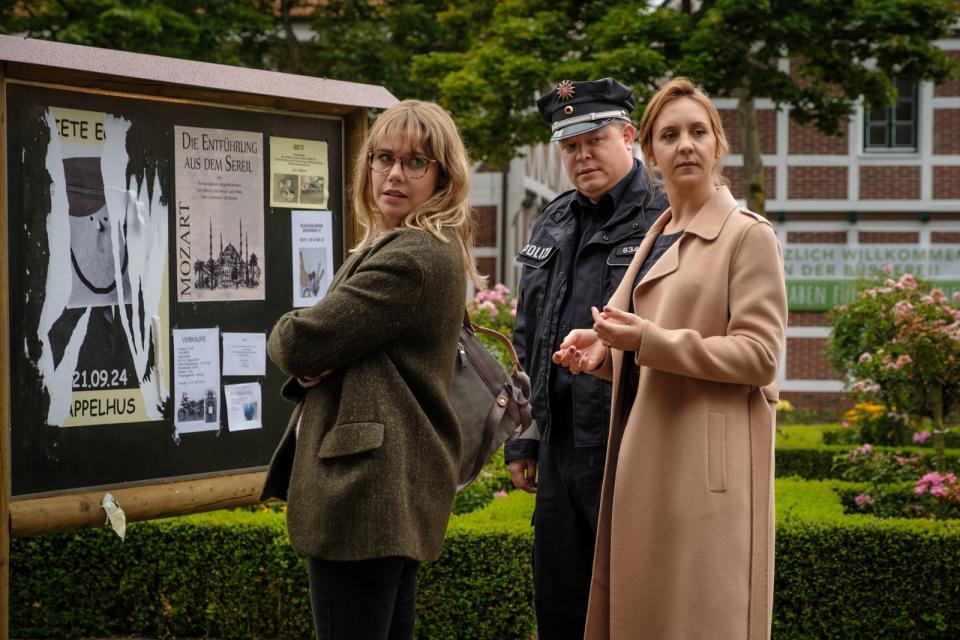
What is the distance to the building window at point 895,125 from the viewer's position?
21.6 m

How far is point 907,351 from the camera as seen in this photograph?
9.10 meters

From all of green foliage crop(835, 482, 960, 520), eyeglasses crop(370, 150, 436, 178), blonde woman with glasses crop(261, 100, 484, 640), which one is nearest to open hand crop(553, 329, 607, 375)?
blonde woman with glasses crop(261, 100, 484, 640)

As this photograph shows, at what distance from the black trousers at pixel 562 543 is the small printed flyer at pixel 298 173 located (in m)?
1.55

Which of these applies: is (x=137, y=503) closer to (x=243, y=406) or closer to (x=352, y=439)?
(x=243, y=406)

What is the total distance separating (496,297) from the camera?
10.9m

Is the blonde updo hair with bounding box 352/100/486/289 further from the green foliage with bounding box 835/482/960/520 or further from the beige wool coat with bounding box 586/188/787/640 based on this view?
the green foliage with bounding box 835/482/960/520

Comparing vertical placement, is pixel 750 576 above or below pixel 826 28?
below

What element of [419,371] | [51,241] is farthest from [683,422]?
[51,241]

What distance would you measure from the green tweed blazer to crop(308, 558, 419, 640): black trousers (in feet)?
0.22

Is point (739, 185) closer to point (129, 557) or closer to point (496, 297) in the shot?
point (496, 297)

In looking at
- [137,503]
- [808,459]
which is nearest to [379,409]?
[137,503]

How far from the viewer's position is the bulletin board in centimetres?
381

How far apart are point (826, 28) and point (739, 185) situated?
6745mm

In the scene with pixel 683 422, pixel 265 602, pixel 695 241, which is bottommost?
pixel 265 602
